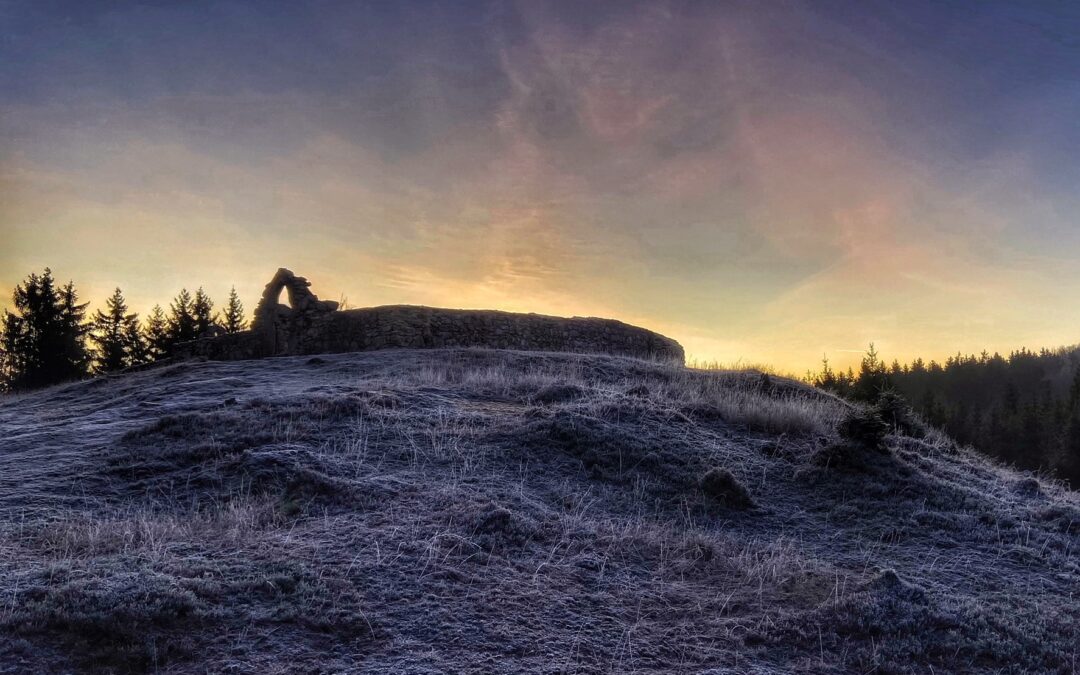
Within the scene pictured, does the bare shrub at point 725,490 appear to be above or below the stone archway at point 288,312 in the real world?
below

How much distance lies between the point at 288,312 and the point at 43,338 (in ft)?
88.9

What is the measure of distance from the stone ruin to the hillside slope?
9838 millimetres

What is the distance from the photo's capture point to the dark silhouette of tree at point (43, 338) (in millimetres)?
41062

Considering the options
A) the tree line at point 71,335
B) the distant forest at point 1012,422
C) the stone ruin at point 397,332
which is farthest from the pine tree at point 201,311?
the distant forest at point 1012,422

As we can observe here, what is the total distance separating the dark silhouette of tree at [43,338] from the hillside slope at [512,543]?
35561 mm

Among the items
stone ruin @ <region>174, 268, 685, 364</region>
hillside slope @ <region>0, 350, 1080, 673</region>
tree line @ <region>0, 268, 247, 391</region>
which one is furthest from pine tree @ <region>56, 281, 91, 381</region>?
hillside slope @ <region>0, 350, 1080, 673</region>

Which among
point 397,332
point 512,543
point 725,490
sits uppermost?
point 397,332

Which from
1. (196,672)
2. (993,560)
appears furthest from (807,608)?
(196,672)

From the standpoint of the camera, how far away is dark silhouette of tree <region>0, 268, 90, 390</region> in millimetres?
41062

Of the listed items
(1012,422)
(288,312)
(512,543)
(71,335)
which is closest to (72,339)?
(71,335)

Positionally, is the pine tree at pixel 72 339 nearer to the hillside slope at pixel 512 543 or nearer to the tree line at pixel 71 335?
the tree line at pixel 71 335

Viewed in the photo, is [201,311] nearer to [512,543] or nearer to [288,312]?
[288,312]

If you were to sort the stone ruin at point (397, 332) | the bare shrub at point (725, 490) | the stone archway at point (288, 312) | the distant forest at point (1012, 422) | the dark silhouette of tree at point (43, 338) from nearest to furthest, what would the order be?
the bare shrub at point (725, 490), the stone ruin at point (397, 332), the stone archway at point (288, 312), the dark silhouette of tree at point (43, 338), the distant forest at point (1012, 422)

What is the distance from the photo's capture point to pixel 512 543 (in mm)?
6148
